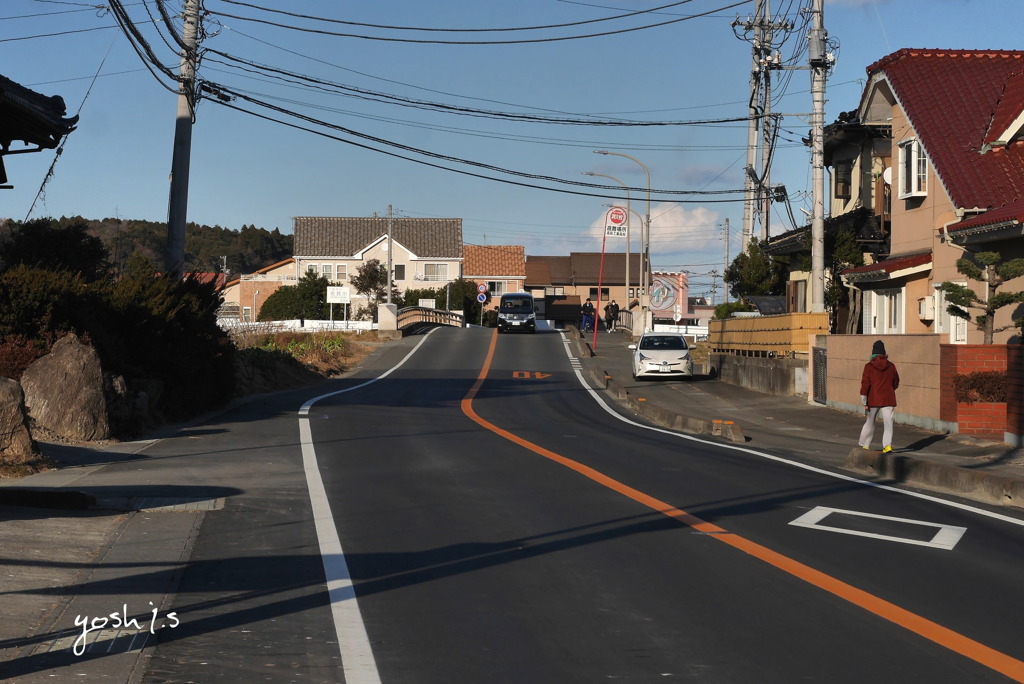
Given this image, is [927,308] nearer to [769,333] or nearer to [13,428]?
[769,333]

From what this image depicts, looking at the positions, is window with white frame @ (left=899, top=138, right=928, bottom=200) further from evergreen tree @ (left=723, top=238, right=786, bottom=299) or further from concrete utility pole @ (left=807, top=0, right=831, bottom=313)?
evergreen tree @ (left=723, top=238, right=786, bottom=299)

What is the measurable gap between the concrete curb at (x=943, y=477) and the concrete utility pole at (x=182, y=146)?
49.0ft

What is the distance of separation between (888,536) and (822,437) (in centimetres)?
1140

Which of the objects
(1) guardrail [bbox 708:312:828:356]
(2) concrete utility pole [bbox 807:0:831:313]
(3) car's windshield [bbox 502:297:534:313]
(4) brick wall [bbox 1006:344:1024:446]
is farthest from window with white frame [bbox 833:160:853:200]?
(3) car's windshield [bbox 502:297:534:313]

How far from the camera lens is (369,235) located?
103 meters

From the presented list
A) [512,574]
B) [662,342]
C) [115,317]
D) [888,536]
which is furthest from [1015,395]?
[662,342]

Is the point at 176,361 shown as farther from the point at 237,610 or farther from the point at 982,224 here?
the point at 982,224

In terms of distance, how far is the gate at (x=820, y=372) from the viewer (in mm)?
26547

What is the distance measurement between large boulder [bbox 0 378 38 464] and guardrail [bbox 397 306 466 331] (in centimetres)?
4557

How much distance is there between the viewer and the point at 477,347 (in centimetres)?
5022

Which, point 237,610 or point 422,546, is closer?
point 237,610

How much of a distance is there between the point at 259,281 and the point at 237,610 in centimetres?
9926

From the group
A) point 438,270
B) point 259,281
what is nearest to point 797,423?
point 438,270

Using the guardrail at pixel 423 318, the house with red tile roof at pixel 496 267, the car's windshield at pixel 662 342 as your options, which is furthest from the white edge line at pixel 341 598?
the house with red tile roof at pixel 496 267
